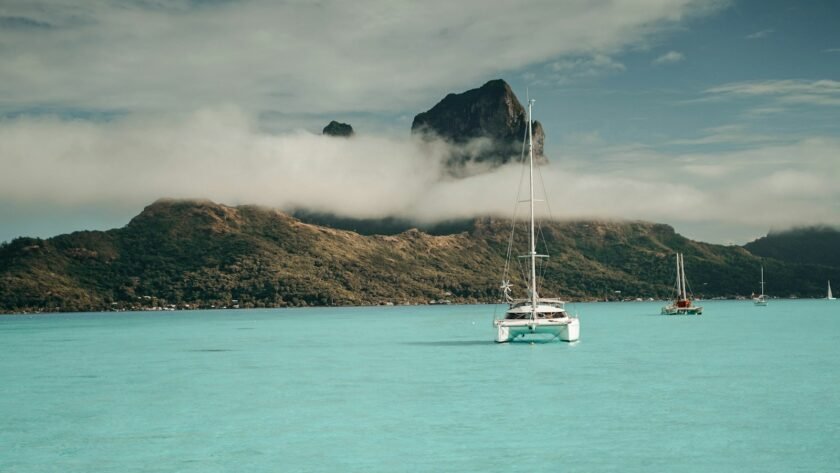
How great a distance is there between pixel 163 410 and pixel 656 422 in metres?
24.9

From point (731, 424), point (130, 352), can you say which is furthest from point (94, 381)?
point (731, 424)

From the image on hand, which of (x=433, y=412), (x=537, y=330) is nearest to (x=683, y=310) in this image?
(x=537, y=330)

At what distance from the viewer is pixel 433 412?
41125mm

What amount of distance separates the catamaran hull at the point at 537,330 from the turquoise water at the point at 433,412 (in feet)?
5.01

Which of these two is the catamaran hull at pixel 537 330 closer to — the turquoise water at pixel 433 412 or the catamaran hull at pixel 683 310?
the turquoise water at pixel 433 412

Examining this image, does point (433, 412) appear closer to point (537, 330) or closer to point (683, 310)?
point (537, 330)

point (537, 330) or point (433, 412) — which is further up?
point (537, 330)

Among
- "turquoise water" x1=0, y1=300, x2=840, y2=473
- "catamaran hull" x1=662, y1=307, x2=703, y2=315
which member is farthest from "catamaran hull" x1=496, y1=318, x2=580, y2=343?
"catamaran hull" x1=662, y1=307, x2=703, y2=315

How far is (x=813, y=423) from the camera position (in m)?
36.4

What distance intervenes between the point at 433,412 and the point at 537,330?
3817cm

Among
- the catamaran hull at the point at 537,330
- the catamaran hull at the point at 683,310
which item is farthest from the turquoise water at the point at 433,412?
the catamaran hull at the point at 683,310

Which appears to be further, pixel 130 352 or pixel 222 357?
pixel 130 352

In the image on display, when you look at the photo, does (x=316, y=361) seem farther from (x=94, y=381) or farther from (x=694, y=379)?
(x=694, y=379)

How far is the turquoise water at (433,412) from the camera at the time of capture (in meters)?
30.3
